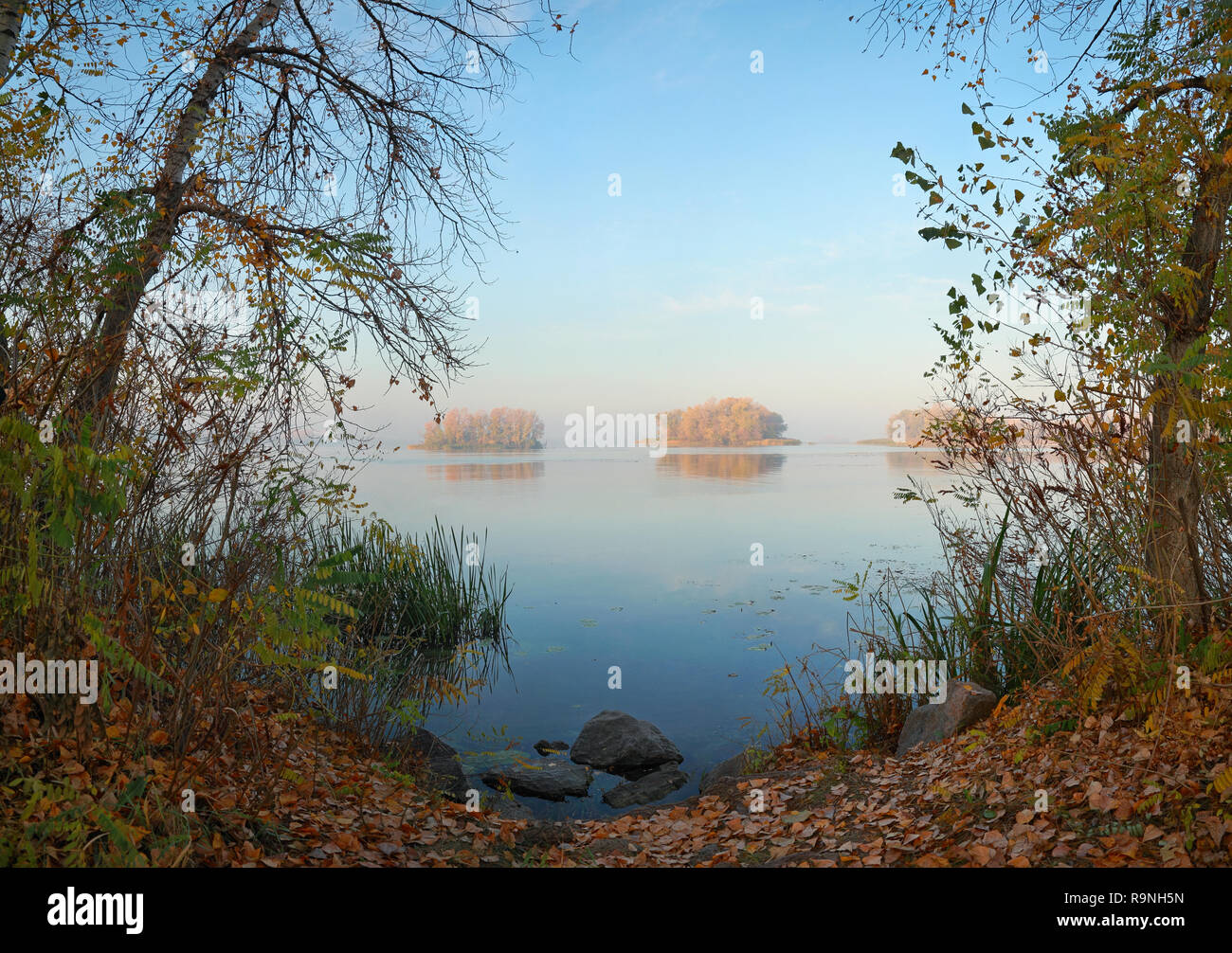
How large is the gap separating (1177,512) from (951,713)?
216 centimetres

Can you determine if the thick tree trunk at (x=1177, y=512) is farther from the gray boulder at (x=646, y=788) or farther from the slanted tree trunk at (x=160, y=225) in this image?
the slanted tree trunk at (x=160, y=225)

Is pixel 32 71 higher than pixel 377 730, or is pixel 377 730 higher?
pixel 32 71

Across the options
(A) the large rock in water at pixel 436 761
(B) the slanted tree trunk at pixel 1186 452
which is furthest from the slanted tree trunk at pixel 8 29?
(B) the slanted tree trunk at pixel 1186 452

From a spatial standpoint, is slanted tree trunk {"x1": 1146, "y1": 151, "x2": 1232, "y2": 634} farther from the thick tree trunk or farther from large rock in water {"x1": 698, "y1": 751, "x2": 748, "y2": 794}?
large rock in water {"x1": 698, "y1": 751, "x2": 748, "y2": 794}

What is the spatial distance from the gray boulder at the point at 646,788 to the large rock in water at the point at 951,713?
220cm

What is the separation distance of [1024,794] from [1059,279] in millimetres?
3536

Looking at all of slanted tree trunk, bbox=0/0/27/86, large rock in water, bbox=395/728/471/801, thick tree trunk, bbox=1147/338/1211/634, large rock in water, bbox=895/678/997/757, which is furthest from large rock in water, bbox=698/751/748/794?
slanted tree trunk, bbox=0/0/27/86

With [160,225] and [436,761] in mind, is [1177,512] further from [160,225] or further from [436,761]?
[160,225]

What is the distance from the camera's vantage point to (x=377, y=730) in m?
6.34

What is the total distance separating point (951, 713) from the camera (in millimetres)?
5773

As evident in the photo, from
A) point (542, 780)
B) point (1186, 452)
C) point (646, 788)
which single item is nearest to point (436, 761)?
point (542, 780)
